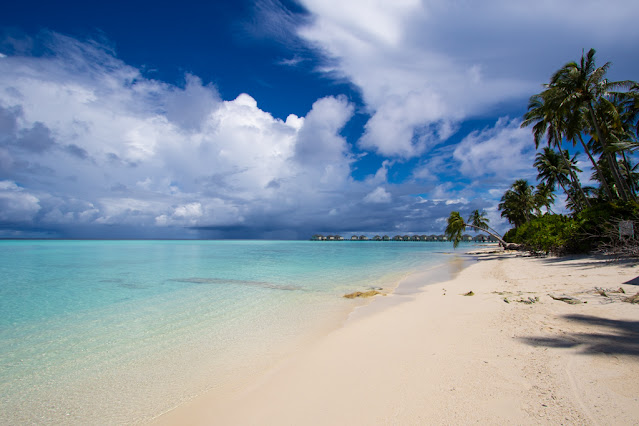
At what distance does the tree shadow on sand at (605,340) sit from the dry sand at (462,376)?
0.05 feet

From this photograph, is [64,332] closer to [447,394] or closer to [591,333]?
[447,394]

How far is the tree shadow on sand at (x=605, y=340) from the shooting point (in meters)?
4.28

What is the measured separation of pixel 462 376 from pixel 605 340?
2736 millimetres

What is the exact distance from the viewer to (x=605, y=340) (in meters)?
4.65

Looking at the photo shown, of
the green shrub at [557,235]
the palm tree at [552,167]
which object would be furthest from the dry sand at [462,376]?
the palm tree at [552,167]

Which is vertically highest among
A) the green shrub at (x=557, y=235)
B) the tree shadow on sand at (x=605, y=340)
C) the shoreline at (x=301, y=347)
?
the green shrub at (x=557, y=235)

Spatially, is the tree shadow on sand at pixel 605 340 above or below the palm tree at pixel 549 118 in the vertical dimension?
below

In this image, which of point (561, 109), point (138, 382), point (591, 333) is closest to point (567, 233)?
point (561, 109)

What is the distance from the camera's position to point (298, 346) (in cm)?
622

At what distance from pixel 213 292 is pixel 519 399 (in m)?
12.3

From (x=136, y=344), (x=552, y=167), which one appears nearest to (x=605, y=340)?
(x=136, y=344)

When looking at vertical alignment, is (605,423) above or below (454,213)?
below

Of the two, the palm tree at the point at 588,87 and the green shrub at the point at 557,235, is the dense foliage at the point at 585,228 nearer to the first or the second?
the green shrub at the point at 557,235

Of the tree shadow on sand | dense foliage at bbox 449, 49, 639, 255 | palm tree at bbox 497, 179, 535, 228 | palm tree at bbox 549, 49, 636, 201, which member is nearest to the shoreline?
the tree shadow on sand
